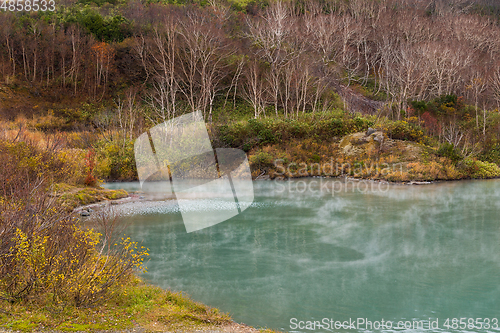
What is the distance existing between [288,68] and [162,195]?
19.2m

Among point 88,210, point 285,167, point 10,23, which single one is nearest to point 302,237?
point 88,210

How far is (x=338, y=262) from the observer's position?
10.0m

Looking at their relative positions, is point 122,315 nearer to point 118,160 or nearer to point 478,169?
point 118,160

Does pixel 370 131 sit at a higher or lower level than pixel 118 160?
higher

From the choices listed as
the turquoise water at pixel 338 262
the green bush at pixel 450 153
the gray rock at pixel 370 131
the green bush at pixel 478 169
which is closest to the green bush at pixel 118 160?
the turquoise water at pixel 338 262

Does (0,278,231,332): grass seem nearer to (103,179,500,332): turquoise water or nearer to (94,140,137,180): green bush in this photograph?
(103,179,500,332): turquoise water

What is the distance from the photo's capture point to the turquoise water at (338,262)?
732 cm

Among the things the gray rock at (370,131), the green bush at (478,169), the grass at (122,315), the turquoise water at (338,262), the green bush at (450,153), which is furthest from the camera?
the gray rock at (370,131)

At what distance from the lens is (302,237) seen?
40.5 ft

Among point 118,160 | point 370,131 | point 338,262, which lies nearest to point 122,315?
point 338,262

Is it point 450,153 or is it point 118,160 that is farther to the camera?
point 118,160

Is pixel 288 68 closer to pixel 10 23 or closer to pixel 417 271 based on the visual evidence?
pixel 417 271

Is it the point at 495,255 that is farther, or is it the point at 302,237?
the point at 302,237

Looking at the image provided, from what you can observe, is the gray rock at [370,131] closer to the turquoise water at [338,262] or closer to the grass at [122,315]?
the turquoise water at [338,262]
